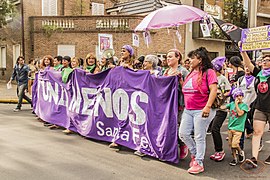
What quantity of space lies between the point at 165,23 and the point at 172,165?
10.7 ft

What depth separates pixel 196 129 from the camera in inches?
184

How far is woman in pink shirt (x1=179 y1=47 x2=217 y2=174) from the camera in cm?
458

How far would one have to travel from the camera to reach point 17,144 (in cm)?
622

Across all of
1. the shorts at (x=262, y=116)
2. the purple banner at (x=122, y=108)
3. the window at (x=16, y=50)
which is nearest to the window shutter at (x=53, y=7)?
the window at (x=16, y=50)

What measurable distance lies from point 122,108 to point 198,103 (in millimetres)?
1739

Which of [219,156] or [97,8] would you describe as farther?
[97,8]

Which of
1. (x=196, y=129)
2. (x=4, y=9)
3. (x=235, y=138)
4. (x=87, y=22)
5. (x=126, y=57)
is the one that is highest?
(x=4, y=9)

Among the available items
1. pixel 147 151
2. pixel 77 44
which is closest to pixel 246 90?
pixel 147 151

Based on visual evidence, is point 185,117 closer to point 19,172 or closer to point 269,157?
point 269,157

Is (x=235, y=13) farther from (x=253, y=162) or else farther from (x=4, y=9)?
(x=253, y=162)

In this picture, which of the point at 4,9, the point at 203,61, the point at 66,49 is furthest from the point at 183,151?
the point at 4,9

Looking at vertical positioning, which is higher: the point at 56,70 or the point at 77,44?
the point at 77,44

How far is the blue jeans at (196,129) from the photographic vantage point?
15.2ft

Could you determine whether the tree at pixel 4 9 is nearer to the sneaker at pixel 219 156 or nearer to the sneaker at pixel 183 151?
the sneaker at pixel 183 151
